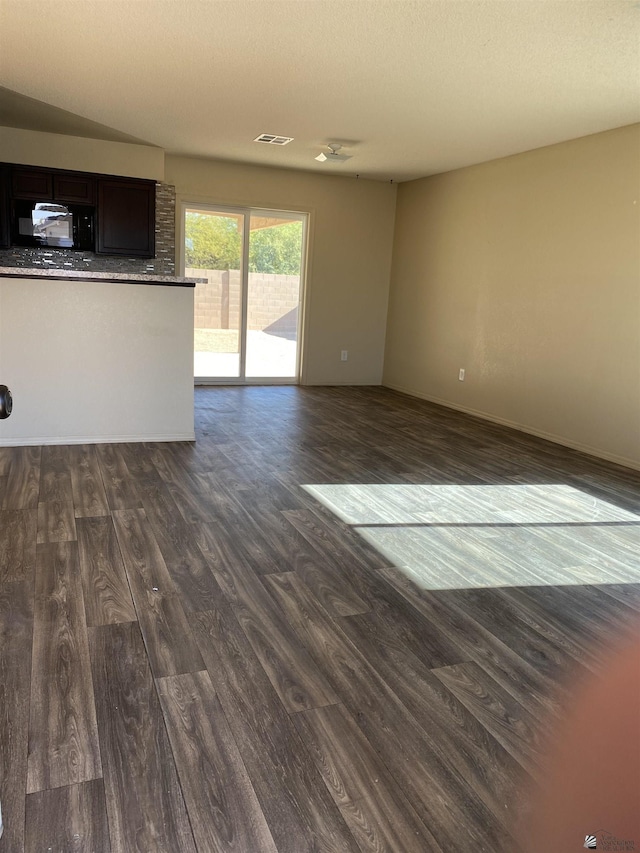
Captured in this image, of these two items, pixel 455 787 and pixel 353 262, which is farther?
pixel 353 262

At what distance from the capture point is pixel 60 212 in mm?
→ 6043

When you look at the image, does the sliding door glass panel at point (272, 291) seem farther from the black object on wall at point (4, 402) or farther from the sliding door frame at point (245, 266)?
the black object on wall at point (4, 402)

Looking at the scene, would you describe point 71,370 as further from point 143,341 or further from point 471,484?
point 471,484

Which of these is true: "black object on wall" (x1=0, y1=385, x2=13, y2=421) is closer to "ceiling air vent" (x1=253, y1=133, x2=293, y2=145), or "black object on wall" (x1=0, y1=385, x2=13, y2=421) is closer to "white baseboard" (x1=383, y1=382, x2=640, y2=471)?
"white baseboard" (x1=383, y1=382, x2=640, y2=471)

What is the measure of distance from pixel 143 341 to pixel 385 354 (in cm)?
427

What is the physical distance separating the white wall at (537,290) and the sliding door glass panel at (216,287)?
2110 mm

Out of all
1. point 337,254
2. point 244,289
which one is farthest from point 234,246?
point 337,254

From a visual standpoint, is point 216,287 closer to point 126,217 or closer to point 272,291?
point 272,291

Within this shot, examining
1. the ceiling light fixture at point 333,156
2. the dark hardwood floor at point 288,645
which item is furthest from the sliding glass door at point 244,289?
the dark hardwood floor at point 288,645

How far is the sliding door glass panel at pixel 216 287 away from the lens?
7.02 metres

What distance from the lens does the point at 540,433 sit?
5.57 metres

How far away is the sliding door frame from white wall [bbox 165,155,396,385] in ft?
0.24

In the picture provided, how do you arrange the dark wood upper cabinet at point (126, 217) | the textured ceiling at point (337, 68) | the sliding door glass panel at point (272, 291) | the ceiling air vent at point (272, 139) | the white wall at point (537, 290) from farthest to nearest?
the sliding door glass panel at point (272, 291) → the dark wood upper cabinet at point (126, 217) → the ceiling air vent at point (272, 139) → the white wall at point (537, 290) → the textured ceiling at point (337, 68)

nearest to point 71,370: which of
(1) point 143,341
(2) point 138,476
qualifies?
(1) point 143,341
